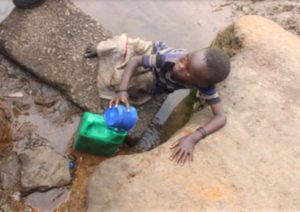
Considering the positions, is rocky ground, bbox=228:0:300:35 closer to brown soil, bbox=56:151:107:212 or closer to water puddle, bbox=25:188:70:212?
brown soil, bbox=56:151:107:212

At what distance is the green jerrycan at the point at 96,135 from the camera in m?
3.26

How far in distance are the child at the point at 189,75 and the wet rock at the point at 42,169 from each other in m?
0.60

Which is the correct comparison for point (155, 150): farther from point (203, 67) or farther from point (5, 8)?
point (5, 8)

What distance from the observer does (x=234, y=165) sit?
10.1ft

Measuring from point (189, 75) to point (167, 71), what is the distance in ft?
1.19

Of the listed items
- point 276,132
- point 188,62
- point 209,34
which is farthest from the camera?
point 209,34

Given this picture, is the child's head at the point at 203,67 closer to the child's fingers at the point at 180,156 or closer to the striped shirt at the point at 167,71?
the striped shirt at the point at 167,71

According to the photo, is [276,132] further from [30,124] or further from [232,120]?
[30,124]

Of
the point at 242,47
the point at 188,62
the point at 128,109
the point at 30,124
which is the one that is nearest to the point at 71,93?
the point at 30,124

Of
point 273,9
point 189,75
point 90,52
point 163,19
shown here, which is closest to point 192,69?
point 189,75

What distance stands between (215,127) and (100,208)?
0.94 metres

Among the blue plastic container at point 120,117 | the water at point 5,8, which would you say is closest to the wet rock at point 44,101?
the blue plastic container at point 120,117

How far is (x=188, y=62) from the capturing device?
3104 millimetres

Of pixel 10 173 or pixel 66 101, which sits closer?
pixel 10 173
